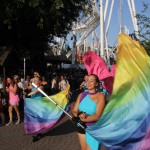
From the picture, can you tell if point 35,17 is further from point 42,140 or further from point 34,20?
point 42,140

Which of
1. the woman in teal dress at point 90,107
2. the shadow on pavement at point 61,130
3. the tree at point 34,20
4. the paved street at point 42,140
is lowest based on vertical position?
the shadow on pavement at point 61,130

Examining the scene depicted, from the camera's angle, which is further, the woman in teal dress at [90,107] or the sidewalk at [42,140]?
the sidewalk at [42,140]

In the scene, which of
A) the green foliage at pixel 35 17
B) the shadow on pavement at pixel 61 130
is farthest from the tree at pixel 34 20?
the shadow on pavement at pixel 61 130

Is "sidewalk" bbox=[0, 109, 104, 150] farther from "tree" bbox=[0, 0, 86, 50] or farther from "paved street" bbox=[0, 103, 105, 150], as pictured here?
"tree" bbox=[0, 0, 86, 50]

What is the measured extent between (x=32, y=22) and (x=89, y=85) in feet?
42.9

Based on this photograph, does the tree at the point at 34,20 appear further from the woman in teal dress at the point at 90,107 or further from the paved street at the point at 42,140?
the woman in teal dress at the point at 90,107

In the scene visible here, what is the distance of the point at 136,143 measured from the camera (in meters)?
4.91

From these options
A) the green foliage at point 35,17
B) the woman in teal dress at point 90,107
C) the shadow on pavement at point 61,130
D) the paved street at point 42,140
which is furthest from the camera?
the green foliage at point 35,17

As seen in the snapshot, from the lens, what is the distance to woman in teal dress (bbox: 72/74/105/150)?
17.1 feet

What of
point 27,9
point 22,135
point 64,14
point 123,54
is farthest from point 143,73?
point 64,14

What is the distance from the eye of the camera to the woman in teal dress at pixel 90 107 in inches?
206

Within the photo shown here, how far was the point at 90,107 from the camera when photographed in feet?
17.3

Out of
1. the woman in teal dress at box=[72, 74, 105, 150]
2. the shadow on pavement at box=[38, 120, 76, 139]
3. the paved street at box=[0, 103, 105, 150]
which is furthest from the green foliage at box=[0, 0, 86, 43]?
the woman in teal dress at box=[72, 74, 105, 150]

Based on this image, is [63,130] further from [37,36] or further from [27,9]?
[37,36]
